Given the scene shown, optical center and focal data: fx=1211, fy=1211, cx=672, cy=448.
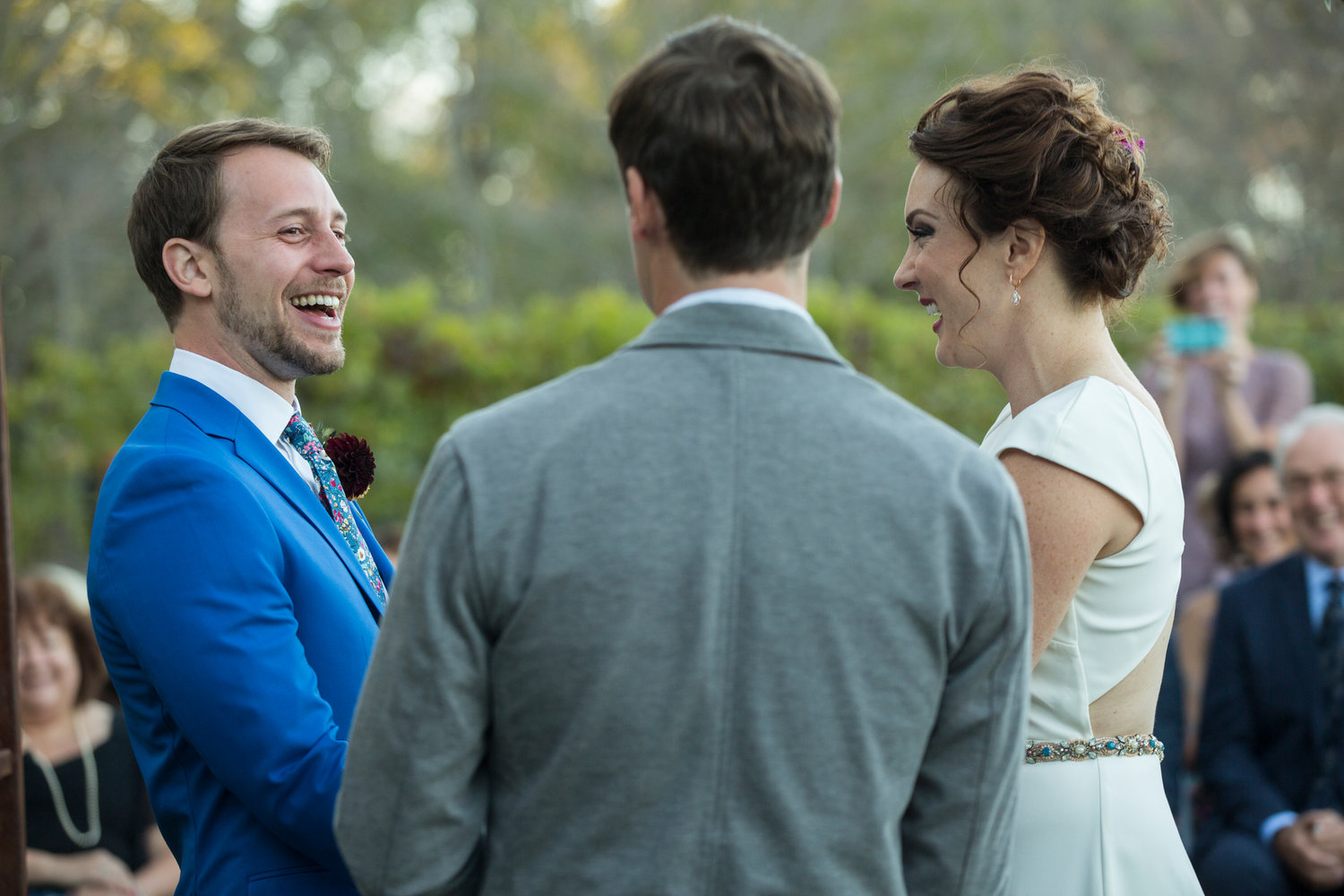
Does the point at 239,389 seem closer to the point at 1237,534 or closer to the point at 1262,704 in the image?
the point at 1262,704

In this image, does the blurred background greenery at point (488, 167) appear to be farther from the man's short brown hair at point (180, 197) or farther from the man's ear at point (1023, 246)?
the man's ear at point (1023, 246)

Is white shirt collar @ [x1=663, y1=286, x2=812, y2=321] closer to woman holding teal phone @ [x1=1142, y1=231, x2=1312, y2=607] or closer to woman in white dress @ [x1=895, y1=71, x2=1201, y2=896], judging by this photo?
woman in white dress @ [x1=895, y1=71, x2=1201, y2=896]

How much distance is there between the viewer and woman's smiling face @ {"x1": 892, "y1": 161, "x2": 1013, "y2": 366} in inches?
88.9

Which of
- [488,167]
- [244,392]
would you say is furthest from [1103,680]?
[488,167]

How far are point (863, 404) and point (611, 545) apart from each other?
0.35 meters

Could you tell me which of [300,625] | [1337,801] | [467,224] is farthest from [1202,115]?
[300,625]

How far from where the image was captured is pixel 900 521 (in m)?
1.43

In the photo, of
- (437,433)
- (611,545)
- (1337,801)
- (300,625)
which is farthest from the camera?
(437,433)

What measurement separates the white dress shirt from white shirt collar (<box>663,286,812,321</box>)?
3.52 ft

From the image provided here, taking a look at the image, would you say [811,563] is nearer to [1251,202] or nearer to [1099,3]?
[1251,202]

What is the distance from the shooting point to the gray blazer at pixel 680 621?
1.40 metres

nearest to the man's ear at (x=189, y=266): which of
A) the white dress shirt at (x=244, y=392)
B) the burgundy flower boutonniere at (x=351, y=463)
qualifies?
the white dress shirt at (x=244, y=392)

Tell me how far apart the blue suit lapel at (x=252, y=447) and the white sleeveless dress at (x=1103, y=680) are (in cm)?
119

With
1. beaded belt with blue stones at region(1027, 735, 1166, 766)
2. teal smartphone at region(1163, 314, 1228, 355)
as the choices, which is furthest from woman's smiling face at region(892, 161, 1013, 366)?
teal smartphone at region(1163, 314, 1228, 355)
